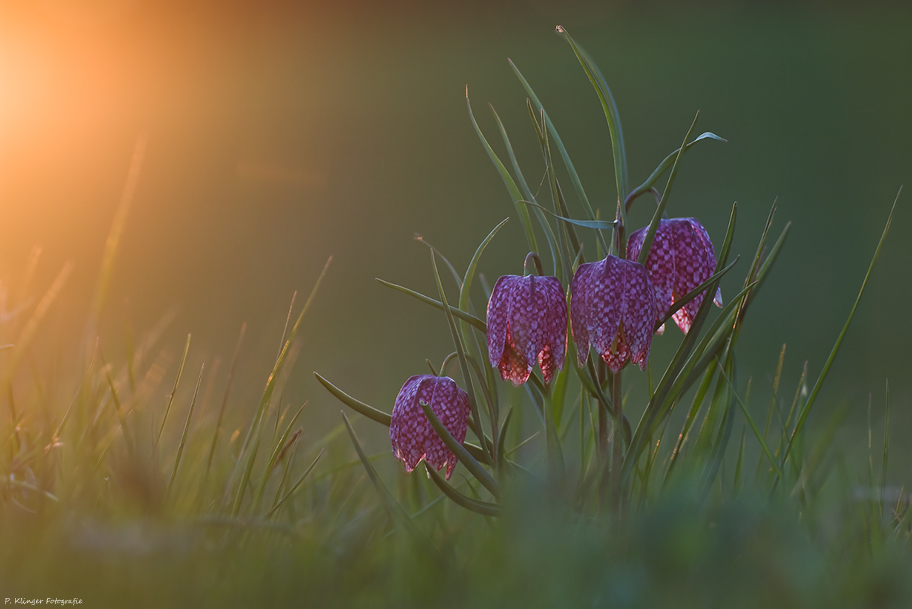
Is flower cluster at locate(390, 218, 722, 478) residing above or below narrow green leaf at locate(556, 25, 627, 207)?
below

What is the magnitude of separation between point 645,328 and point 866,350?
9.39ft

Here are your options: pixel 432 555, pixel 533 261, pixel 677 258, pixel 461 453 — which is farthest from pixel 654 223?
pixel 432 555

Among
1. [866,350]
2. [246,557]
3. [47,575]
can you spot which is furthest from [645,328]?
[866,350]

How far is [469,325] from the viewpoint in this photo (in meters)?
0.89

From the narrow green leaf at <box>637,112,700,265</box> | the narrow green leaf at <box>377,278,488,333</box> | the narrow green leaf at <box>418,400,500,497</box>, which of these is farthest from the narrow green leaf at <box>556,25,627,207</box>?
the narrow green leaf at <box>418,400,500,497</box>

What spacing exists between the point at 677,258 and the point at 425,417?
353 millimetres

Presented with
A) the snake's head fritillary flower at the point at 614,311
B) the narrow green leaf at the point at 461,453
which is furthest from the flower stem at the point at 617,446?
the narrow green leaf at the point at 461,453

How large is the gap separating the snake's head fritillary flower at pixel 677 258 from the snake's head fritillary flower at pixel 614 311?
0.07m

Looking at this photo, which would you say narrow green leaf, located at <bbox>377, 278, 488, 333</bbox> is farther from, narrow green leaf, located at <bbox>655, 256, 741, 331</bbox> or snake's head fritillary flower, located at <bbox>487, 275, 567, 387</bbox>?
narrow green leaf, located at <bbox>655, 256, 741, 331</bbox>

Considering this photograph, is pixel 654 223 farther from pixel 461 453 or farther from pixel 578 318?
pixel 461 453

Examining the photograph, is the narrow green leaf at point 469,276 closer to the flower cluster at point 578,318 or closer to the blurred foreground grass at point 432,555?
the flower cluster at point 578,318

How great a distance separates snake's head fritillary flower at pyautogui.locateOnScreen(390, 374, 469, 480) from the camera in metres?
0.83

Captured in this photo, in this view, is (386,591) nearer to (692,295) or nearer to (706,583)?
(706,583)

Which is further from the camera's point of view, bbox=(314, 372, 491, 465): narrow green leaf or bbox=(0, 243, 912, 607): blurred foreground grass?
bbox=(314, 372, 491, 465): narrow green leaf
